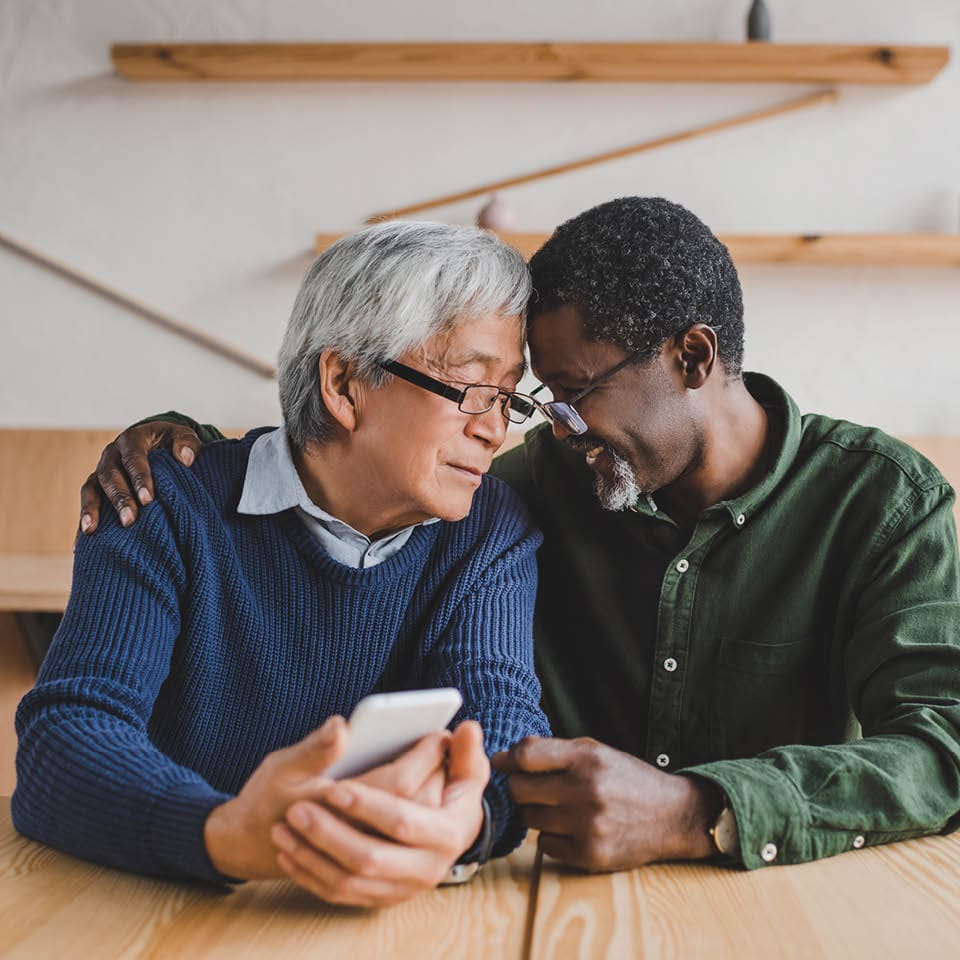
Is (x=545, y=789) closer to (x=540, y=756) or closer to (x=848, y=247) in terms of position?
(x=540, y=756)

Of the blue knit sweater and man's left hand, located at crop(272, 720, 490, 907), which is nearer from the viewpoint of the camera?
man's left hand, located at crop(272, 720, 490, 907)

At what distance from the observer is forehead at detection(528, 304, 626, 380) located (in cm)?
145

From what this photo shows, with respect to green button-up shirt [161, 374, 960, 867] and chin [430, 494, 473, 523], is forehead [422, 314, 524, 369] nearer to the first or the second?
chin [430, 494, 473, 523]

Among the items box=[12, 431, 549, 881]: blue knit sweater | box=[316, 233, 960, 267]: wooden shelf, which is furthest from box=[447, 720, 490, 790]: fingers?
box=[316, 233, 960, 267]: wooden shelf

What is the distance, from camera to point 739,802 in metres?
1.00

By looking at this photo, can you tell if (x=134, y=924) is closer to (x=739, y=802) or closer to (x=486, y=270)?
(x=739, y=802)

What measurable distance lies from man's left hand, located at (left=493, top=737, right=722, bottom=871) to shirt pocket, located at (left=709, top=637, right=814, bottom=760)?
1.58 ft

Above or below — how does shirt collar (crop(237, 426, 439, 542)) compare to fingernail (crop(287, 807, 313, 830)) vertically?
above

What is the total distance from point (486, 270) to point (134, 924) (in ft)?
2.80

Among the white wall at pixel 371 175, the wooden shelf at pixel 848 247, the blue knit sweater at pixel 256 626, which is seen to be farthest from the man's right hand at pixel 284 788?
the white wall at pixel 371 175

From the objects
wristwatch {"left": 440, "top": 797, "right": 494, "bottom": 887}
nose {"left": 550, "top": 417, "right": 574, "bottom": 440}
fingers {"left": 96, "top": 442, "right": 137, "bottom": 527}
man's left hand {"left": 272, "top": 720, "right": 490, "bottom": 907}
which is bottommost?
wristwatch {"left": 440, "top": 797, "right": 494, "bottom": 887}

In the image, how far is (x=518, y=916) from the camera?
0.88 meters

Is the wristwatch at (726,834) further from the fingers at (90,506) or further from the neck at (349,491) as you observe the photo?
the fingers at (90,506)

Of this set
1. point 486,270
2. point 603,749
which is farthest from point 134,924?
point 486,270
